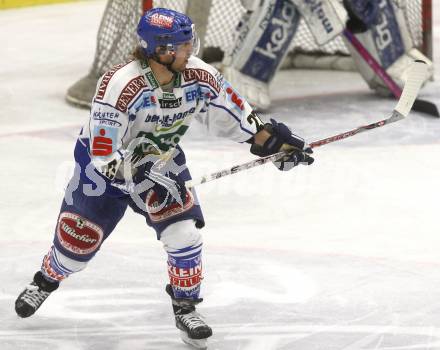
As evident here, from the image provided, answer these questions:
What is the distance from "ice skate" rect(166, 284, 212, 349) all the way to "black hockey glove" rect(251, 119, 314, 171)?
55 centimetres

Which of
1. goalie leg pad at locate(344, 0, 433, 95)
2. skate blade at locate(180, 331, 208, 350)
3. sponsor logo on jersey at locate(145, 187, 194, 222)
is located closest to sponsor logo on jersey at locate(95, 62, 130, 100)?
sponsor logo on jersey at locate(145, 187, 194, 222)

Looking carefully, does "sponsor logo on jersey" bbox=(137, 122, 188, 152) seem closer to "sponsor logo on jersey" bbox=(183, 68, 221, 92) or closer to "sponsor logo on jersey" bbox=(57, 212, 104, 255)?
"sponsor logo on jersey" bbox=(183, 68, 221, 92)

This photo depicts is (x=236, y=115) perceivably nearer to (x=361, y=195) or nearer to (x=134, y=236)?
(x=134, y=236)

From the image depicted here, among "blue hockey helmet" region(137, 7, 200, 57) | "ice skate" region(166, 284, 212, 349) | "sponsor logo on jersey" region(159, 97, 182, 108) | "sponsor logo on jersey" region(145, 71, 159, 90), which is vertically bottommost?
"ice skate" region(166, 284, 212, 349)

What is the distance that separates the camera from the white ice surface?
12.9ft

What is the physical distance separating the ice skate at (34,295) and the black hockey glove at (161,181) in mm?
554

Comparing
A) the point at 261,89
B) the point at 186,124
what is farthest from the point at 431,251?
the point at 261,89

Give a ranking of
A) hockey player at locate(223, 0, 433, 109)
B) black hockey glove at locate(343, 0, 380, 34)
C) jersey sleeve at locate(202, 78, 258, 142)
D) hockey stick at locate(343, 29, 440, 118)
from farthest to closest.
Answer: hockey stick at locate(343, 29, 440, 118)
black hockey glove at locate(343, 0, 380, 34)
hockey player at locate(223, 0, 433, 109)
jersey sleeve at locate(202, 78, 258, 142)

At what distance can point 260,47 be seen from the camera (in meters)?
7.43

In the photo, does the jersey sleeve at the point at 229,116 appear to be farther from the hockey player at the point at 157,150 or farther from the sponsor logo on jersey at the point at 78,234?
the sponsor logo on jersey at the point at 78,234

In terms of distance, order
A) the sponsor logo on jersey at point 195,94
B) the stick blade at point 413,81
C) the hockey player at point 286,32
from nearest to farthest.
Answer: the sponsor logo on jersey at point 195,94
the stick blade at point 413,81
the hockey player at point 286,32

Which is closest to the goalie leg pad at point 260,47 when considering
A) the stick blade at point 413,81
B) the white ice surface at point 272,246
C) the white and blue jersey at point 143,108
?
the white ice surface at point 272,246

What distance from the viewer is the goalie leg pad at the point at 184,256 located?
145 inches

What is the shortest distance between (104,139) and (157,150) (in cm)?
22
